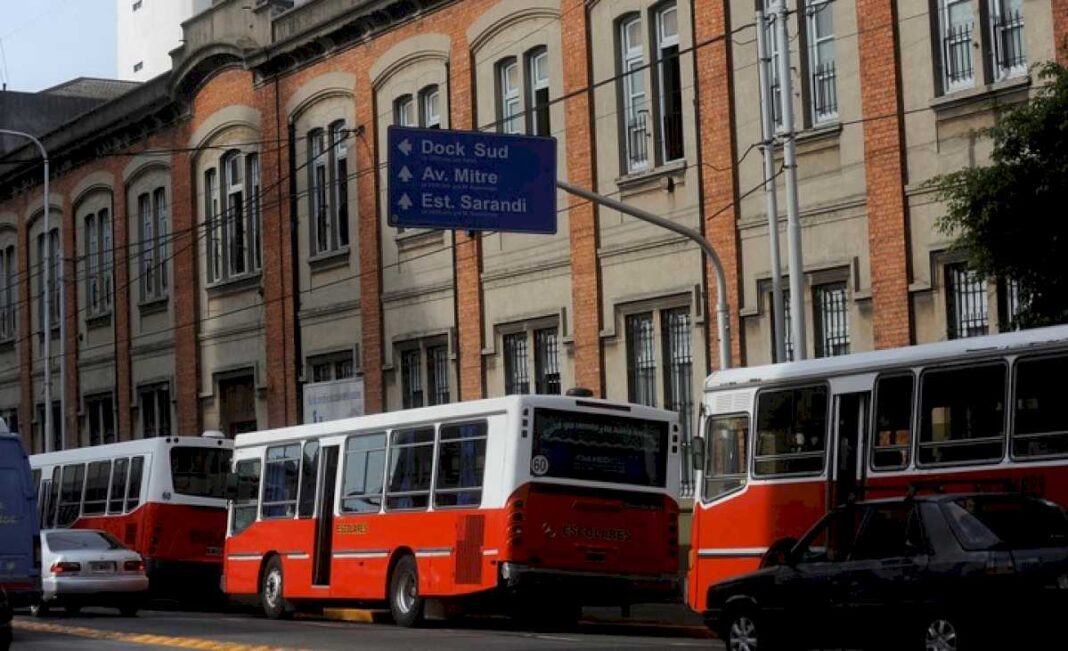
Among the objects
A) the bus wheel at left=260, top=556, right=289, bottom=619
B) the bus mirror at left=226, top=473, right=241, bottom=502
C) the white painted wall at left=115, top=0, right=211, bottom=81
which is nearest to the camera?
the bus wheel at left=260, top=556, right=289, bottom=619

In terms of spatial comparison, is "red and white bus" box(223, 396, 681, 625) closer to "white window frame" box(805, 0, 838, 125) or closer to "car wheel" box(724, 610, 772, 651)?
"car wheel" box(724, 610, 772, 651)

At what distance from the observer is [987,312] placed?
26.6m

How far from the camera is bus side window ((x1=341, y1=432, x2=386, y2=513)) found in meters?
27.1

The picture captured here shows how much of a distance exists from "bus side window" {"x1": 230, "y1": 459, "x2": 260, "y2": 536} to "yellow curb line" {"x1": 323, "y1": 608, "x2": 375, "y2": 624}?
1873 millimetres

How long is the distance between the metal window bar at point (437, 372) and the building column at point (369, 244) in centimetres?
154

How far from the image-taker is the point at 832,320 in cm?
2930

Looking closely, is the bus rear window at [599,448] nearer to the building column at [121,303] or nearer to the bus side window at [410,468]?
the bus side window at [410,468]

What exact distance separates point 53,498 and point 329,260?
24.4 ft

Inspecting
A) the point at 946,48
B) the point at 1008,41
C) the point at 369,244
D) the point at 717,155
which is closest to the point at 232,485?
the point at 717,155

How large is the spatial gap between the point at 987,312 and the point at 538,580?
24.3 ft

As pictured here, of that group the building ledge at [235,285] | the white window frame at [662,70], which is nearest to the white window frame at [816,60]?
the white window frame at [662,70]

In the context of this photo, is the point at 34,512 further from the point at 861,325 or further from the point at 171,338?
the point at 171,338

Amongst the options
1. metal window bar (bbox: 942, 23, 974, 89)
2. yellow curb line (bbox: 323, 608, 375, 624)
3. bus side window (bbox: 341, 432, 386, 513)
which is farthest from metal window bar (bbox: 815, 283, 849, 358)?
yellow curb line (bbox: 323, 608, 375, 624)

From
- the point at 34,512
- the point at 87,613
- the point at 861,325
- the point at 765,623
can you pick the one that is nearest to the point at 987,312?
the point at 861,325
